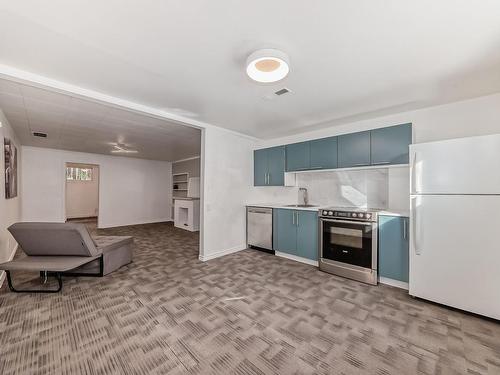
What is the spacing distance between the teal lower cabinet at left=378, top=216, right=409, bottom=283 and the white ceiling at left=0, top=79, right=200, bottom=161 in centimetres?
363

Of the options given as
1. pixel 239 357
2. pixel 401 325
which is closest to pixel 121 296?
pixel 239 357

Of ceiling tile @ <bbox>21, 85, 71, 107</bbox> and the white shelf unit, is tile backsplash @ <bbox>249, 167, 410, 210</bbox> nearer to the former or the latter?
ceiling tile @ <bbox>21, 85, 71, 107</bbox>

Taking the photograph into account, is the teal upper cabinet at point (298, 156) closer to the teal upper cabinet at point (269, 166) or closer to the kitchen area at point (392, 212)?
the kitchen area at point (392, 212)

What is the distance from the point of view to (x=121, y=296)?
103 inches

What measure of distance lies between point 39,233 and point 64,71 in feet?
6.60

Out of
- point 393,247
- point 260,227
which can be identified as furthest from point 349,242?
point 260,227

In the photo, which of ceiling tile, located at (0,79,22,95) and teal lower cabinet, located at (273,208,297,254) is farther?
teal lower cabinet, located at (273,208,297,254)

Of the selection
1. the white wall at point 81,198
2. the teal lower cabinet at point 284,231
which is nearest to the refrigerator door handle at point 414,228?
the teal lower cabinet at point 284,231

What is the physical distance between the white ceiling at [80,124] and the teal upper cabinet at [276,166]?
5.30 feet

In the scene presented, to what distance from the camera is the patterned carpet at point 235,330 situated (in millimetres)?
1617

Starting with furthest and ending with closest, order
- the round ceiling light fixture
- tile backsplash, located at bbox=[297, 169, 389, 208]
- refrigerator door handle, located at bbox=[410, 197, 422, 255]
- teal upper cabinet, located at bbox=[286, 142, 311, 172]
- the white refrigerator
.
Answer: teal upper cabinet, located at bbox=[286, 142, 311, 172]
tile backsplash, located at bbox=[297, 169, 389, 208]
refrigerator door handle, located at bbox=[410, 197, 422, 255]
the white refrigerator
the round ceiling light fixture

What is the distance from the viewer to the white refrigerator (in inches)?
84.5

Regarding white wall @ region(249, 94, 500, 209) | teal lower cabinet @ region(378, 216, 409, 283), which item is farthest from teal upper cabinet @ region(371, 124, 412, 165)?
teal lower cabinet @ region(378, 216, 409, 283)

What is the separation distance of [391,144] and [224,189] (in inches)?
113
